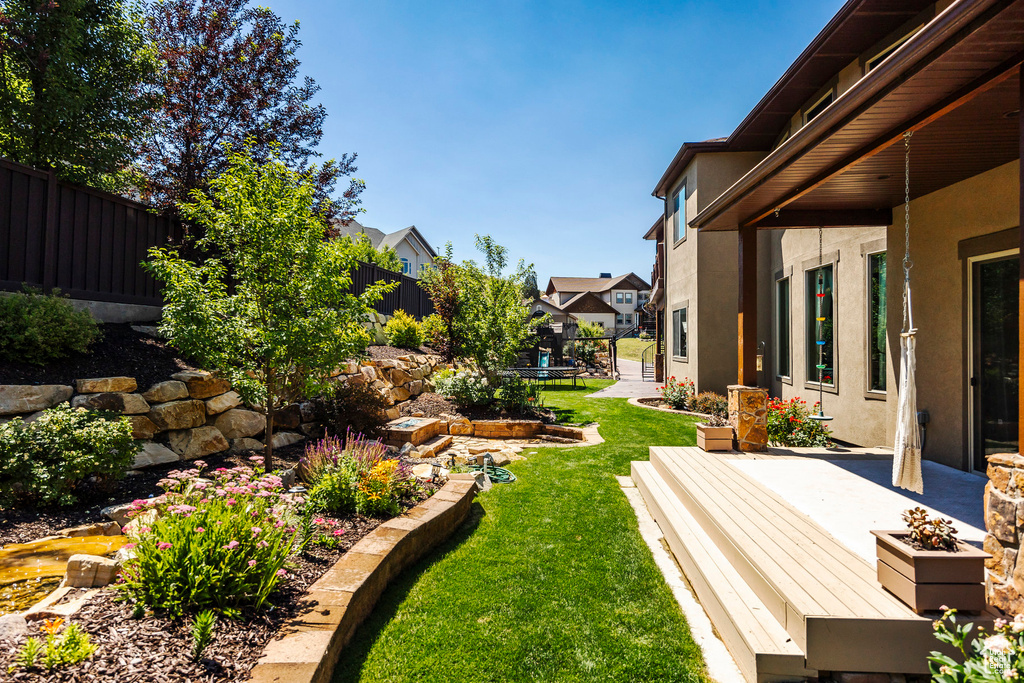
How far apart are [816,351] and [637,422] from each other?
11.0 feet

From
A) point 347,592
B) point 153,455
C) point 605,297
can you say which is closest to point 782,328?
point 347,592

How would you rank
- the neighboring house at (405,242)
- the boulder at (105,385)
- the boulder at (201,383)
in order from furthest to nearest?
1. the neighboring house at (405,242)
2. the boulder at (201,383)
3. the boulder at (105,385)

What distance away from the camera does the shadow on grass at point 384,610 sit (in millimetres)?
2502

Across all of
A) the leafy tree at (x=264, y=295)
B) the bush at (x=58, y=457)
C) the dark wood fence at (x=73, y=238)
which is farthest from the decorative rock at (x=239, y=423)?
the dark wood fence at (x=73, y=238)

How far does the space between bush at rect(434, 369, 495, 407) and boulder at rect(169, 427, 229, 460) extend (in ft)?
15.0

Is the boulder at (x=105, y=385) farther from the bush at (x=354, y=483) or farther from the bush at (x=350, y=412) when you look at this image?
the bush at (x=350, y=412)

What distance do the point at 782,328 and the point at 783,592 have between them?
8.23 meters

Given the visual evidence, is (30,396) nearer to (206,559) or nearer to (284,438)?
(284,438)

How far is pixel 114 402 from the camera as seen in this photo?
15.5 ft

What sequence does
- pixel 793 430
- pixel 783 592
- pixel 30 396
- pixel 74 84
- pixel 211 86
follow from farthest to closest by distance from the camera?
pixel 211 86 → pixel 793 430 → pixel 74 84 → pixel 30 396 → pixel 783 592

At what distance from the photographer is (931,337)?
17.3 feet

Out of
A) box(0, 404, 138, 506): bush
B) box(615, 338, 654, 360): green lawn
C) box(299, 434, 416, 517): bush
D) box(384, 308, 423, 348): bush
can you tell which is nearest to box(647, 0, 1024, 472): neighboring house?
box(299, 434, 416, 517): bush

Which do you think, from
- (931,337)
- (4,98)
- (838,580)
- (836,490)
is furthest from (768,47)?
(4,98)

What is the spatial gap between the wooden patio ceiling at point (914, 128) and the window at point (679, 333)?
6.70 metres
